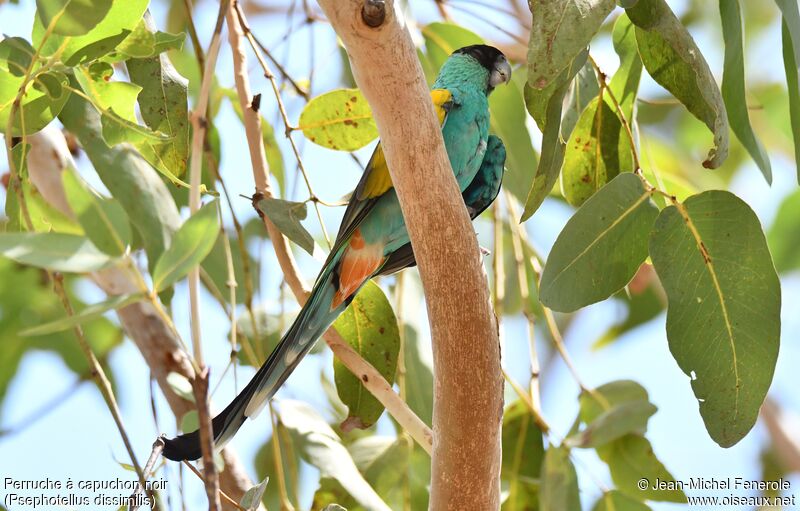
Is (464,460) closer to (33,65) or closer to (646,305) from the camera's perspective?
(33,65)

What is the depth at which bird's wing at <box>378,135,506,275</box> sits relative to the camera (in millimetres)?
1832

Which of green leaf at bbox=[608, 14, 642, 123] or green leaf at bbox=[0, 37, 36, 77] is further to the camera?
green leaf at bbox=[608, 14, 642, 123]

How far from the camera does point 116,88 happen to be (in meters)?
1.28

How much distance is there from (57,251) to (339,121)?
89 centimetres

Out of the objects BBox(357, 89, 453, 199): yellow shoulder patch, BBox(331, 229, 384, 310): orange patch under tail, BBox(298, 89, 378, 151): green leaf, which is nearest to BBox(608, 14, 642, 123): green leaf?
BBox(357, 89, 453, 199): yellow shoulder patch

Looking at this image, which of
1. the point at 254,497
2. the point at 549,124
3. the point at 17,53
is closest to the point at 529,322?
the point at 549,124

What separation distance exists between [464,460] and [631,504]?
0.65m

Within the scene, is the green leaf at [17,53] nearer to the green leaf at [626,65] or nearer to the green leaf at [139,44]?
the green leaf at [139,44]

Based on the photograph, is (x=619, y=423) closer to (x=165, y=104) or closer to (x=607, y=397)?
(x=607, y=397)

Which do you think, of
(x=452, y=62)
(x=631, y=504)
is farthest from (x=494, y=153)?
(x=631, y=504)

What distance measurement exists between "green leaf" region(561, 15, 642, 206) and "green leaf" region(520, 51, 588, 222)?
0.24m

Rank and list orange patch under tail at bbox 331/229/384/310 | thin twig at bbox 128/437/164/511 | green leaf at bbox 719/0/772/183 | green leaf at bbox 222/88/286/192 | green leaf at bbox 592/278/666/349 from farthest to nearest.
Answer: green leaf at bbox 592/278/666/349 → green leaf at bbox 222/88/286/192 → orange patch under tail at bbox 331/229/384/310 → green leaf at bbox 719/0/772/183 → thin twig at bbox 128/437/164/511

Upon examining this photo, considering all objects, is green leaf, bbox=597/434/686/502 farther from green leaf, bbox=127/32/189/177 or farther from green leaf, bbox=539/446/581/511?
green leaf, bbox=127/32/189/177

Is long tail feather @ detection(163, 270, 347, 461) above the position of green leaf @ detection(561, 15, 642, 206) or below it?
below
